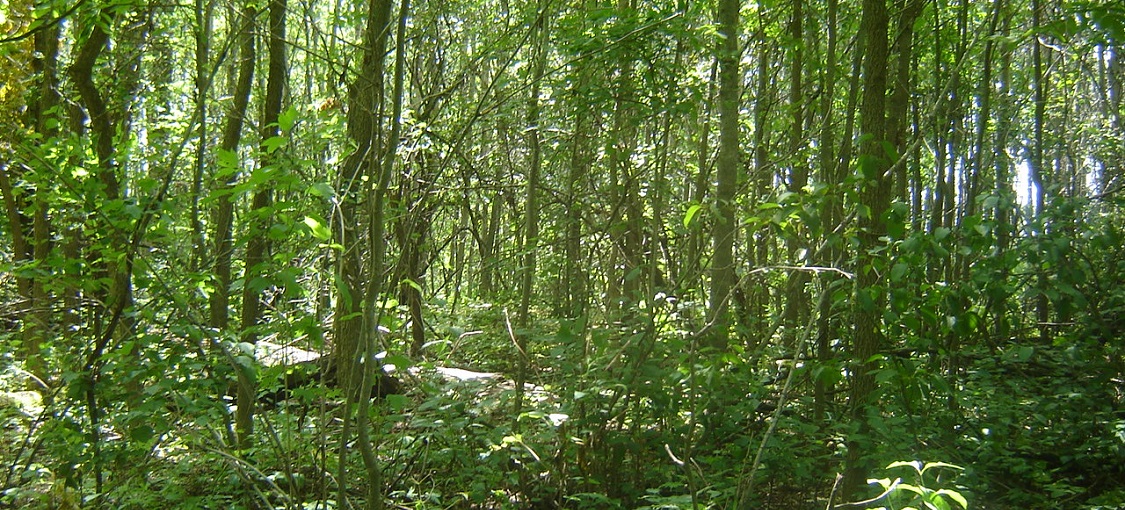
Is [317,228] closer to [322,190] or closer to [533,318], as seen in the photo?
[322,190]

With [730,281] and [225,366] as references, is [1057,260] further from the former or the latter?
[225,366]

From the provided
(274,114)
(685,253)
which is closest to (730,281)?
(685,253)

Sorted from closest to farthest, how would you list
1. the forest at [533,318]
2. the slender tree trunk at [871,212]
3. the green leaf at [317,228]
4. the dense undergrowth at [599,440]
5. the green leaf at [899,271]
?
the green leaf at [317,228] < the green leaf at [899,271] < the forest at [533,318] < the slender tree trunk at [871,212] < the dense undergrowth at [599,440]

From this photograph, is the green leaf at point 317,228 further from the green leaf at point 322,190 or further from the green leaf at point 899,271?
the green leaf at point 899,271

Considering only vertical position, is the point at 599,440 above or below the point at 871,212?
below

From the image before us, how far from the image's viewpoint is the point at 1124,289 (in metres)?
5.61

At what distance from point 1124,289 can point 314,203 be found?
17.4 feet

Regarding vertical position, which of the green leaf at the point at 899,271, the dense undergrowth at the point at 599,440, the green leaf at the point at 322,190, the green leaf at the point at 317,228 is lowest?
the dense undergrowth at the point at 599,440

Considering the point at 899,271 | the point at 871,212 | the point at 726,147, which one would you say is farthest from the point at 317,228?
the point at 726,147

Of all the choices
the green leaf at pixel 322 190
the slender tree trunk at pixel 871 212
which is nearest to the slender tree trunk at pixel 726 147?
the slender tree trunk at pixel 871 212

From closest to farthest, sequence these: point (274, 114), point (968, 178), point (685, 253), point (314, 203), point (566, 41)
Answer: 1. point (314, 203)
2. point (566, 41)
3. point (274, 114)
4. point (685, 253)
5. point (968, 178)

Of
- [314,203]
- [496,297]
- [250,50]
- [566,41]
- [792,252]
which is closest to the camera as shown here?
[314,203]

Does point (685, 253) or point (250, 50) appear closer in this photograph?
point (250, 50)

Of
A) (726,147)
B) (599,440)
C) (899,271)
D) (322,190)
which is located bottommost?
(599,440)
